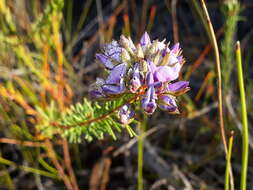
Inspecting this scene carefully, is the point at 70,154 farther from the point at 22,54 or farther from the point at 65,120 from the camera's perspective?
the point at 65,120

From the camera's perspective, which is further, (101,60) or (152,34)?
→ (152,34)

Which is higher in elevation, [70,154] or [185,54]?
[185,54]

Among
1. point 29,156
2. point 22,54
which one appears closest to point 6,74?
point 22,54

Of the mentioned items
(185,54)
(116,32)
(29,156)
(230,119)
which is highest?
(116,32)

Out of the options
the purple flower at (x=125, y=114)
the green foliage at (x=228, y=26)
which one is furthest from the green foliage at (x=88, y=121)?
the green foliage at (x=228, y=26)

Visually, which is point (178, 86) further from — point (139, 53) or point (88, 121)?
point (88, 121)

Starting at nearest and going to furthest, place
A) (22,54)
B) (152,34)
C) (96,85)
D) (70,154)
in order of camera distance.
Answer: (96,85)
(22,54)
(70,154)
(152,34)

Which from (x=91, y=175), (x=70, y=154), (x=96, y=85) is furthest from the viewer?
(x=70, y=154)

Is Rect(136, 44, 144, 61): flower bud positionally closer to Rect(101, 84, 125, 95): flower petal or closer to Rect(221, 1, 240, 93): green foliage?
Rect(101, 84, 125, 95): flower petal
